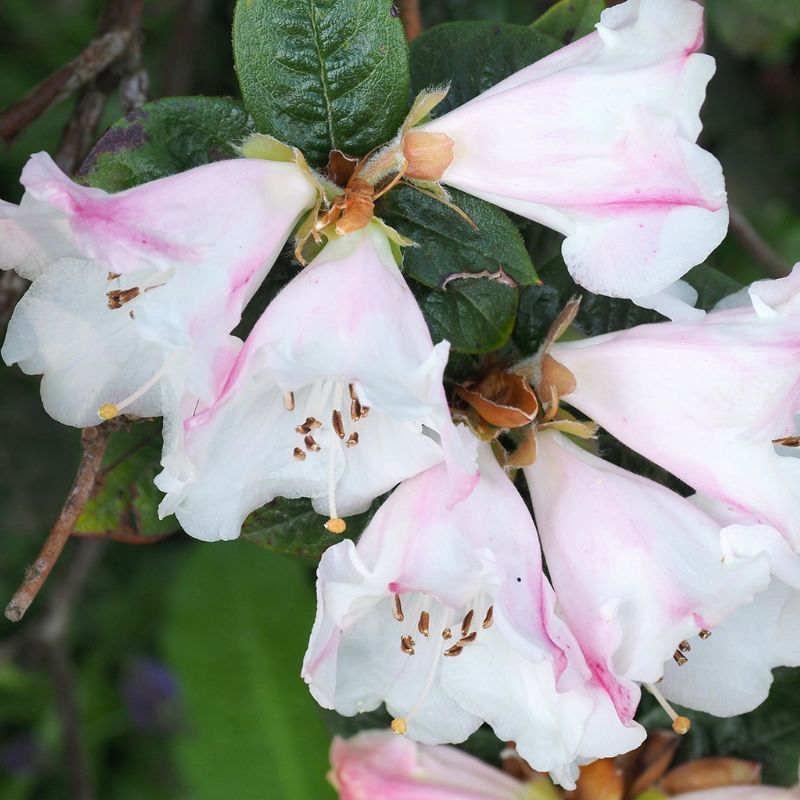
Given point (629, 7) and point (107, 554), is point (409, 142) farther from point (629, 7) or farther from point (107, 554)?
point (107, 554)

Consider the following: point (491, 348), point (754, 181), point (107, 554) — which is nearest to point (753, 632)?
point (491, 348)

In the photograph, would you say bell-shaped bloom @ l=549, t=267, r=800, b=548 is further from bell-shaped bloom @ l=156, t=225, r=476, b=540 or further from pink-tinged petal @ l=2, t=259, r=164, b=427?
pink-tinged petal @ l=2, t=259, r=164, b=427

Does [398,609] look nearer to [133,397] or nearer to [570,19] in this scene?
[133,397]

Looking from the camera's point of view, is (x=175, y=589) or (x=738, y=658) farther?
(x=175, y=589)

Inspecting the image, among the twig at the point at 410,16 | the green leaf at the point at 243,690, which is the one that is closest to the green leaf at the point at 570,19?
the twig at the point at 410,16

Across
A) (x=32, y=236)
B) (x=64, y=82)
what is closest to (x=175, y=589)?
(x=64, y=82)

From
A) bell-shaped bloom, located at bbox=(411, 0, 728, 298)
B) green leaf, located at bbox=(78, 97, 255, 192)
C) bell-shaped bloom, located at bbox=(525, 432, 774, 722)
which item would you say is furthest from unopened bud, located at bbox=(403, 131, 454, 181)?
bell-shaped bloom, located at bbox=(525, 432, 774, 722)
